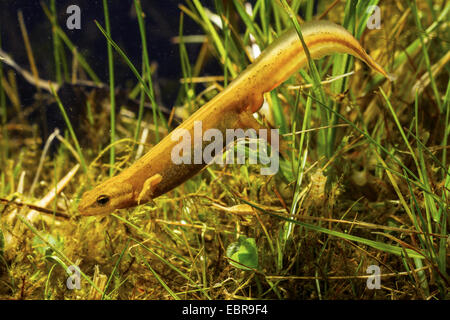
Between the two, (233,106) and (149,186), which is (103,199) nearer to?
(149,186)

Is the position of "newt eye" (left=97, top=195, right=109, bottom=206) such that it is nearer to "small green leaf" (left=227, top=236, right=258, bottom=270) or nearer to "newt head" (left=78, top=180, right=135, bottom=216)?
"newt head" (left=78, top=180, right=135, bottom=216)

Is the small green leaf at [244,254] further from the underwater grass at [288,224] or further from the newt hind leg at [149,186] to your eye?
the newt hind leg at [149,186]

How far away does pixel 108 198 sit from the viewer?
103 centimetres

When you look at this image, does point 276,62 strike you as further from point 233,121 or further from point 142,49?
point 142,49

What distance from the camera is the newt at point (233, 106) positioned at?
99 cm

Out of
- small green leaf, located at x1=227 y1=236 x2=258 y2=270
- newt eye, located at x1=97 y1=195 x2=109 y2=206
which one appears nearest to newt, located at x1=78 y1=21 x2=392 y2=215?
newt eye, located at x1=97 y1=195 x2=109 y2=206

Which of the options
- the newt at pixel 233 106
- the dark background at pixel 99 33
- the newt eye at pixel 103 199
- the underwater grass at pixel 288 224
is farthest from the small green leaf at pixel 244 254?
the dark background at pixel 99 33

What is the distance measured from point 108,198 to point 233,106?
0.40 metres

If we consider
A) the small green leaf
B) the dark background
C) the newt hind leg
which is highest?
the dark background

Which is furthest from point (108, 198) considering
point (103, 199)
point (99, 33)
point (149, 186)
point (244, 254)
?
point (99, 33)

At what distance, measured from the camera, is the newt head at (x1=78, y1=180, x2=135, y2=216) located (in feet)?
3.34

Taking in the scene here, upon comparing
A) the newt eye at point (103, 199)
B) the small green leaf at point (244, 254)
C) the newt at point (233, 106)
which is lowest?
the small green leaf at point (244, 254)

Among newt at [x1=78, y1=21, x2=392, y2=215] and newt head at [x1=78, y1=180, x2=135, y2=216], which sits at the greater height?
newt at [x1=78, y1=21, x2=392, y2=215]
